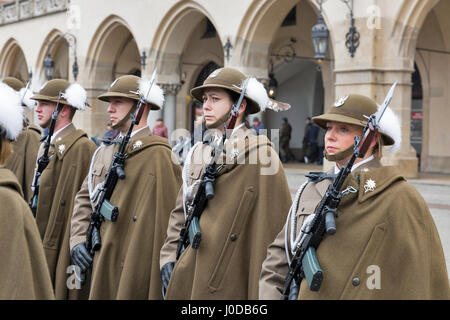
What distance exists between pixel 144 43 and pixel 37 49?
266 inches

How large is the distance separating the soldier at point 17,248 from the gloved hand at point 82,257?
1.94 metres

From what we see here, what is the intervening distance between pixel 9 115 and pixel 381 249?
154 cm

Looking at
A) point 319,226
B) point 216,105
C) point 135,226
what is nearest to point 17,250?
point 319,226

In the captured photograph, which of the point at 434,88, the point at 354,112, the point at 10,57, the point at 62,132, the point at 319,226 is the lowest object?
the point at 319,226

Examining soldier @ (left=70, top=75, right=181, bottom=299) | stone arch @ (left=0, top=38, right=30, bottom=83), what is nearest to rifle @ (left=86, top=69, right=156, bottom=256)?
soldier @ (left=70, top=75, right=181, bottom=299)

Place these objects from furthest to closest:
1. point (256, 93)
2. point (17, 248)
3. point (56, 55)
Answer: point (56, 55)
point (256, 93)
point (17, 248)

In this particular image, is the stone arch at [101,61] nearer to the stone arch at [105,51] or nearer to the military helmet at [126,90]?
the stone arch at [105,51]

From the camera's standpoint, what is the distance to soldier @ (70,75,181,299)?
4.07 metres

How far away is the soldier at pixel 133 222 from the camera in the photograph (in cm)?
407

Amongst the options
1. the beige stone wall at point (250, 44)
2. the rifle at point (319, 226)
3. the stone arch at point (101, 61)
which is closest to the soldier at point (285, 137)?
the beige stone wall at point (250, 44)

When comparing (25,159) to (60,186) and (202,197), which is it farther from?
(202,197)

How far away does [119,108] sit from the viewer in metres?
4.49

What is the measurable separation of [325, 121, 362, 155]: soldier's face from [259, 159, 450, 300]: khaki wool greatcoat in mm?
248

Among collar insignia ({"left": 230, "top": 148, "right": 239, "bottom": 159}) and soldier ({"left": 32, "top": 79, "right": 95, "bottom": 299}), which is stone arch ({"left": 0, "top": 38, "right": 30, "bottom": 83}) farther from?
collar insignia ({"left": 230, "top": 148, "right": 239, "bottom": 159})
